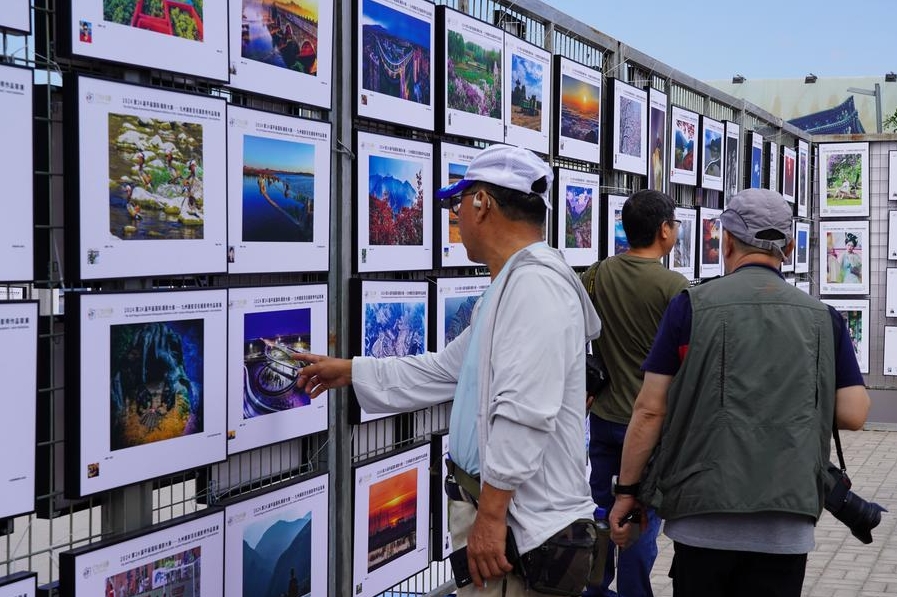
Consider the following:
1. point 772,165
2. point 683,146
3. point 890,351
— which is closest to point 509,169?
point 683,146

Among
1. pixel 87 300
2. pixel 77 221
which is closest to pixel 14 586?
pixel 87 300

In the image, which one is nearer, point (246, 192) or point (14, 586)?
point (14, 586)

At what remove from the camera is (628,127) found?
312 inches

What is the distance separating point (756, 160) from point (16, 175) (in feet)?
31.8

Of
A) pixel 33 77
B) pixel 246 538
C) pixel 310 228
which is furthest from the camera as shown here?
pixel 310 228

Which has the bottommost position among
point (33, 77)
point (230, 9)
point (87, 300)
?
point (87, 300)

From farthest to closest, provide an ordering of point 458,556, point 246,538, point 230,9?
point 246,538 < point 230,9 < point 458,556

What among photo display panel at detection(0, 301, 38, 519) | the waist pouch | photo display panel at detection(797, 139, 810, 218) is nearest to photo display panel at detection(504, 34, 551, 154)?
the waist pouch

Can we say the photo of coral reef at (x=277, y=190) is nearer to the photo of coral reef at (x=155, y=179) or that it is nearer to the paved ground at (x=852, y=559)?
the photo of coral reef at (x=155, y=179)

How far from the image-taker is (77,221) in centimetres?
315

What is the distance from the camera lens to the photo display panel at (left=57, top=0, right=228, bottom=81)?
3137 millimetres

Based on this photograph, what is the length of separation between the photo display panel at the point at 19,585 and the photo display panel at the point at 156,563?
146mm

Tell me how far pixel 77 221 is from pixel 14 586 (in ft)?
3.36

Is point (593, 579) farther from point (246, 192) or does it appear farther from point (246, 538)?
point (246, 192)
